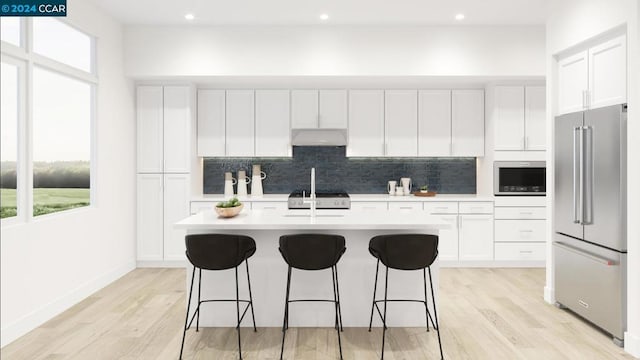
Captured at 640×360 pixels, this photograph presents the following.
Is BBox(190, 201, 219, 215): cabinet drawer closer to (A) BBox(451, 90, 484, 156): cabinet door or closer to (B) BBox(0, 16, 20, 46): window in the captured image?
(B) BBox(0, 16, 20, 46): window

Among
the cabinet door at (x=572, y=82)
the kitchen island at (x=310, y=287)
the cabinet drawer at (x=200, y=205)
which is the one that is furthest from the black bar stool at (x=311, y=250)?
the cabinet drawer at (x=200, y=205)

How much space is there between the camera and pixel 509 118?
6188mm

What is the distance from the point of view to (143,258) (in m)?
6.15

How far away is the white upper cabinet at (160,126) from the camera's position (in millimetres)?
6129

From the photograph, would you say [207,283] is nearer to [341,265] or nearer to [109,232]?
[341,265]

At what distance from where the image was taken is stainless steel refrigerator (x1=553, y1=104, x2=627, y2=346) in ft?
11.6

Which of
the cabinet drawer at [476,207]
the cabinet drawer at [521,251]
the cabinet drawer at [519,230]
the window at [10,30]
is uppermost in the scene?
the window at [10,30]

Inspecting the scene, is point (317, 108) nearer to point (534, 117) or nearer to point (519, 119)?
point (519, 119)

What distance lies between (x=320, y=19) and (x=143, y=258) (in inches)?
149

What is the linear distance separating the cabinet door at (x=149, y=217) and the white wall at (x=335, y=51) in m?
1.39

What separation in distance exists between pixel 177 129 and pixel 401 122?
9.87 ft

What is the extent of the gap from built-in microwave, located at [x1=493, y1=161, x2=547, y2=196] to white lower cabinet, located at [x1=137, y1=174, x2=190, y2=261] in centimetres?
409

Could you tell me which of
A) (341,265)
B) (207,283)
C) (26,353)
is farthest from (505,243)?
(26,353)

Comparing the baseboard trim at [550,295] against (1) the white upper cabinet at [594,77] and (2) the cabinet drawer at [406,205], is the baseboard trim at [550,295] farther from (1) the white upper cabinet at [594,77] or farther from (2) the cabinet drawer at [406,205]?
(2) the cabinet drawer at [406,205]
